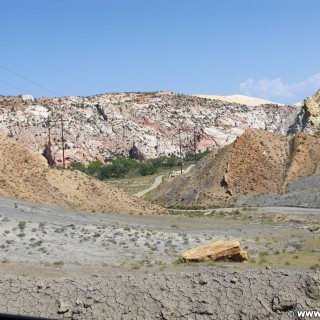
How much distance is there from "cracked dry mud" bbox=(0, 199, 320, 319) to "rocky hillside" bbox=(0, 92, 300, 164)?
83.1m

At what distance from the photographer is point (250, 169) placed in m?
56.3

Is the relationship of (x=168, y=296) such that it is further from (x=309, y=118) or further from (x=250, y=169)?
(x=309, y=118)

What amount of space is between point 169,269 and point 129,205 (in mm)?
24947

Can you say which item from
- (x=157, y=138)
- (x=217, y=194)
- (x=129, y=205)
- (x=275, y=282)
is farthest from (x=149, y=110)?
(x=275, y=282)

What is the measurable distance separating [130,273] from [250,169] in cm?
4070

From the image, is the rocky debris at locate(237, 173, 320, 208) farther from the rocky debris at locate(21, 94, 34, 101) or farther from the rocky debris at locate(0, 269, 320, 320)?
the rocky debris at locate(21, 94, 34, 101)

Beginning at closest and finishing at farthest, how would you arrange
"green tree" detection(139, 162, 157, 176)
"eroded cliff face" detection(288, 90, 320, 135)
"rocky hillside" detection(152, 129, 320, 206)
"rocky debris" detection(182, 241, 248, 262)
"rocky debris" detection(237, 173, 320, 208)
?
"rocky debris" detection(182, 241, 248, 262), "rocky debris" detection(237, 173, 320, 208), "rocky hillside" detection(152, 129, 320, 206), "eroded cliff face" detection(288, 90, 320, 135), "green tree" detection(139, 162, 157, 176)

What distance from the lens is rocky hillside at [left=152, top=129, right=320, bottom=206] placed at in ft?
180

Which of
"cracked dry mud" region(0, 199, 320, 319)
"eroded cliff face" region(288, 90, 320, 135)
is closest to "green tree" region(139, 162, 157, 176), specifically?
"eroded cliff face" region(288, 90, 320, 135)

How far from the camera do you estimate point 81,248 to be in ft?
74.4

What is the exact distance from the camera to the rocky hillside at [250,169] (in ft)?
180

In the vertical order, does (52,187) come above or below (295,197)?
above

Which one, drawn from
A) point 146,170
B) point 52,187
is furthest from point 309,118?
point 52,187

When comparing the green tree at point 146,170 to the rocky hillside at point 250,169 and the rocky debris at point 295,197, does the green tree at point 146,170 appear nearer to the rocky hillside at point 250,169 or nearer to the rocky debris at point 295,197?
the rocky hillside at point 250,169
